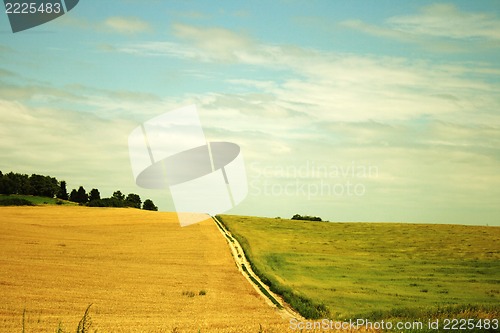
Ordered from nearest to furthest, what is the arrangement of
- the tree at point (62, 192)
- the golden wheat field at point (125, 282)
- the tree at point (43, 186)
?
the golden wheat field at point (125, 282) < the tree at point (43, 186) < the tree at point (62, 192)

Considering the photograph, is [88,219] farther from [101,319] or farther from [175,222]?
[101,319]

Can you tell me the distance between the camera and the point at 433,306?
1060 inches

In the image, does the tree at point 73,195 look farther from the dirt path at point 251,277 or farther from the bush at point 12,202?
the dirt path at point 251,277

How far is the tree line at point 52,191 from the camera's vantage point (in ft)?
358

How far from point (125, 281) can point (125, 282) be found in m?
0.35

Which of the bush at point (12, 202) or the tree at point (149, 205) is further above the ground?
the bush at point (12, 202)

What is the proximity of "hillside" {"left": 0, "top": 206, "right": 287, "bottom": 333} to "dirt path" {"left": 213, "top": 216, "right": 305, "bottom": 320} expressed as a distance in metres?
0.62

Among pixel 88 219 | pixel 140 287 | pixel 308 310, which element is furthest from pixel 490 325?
pixel 88 219

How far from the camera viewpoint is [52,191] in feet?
413

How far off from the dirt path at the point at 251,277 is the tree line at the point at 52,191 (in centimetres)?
5190

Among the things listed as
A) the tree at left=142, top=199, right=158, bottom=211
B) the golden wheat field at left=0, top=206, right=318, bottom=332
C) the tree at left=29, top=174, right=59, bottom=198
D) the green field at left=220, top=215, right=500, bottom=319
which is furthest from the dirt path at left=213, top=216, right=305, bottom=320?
the tree at left=29, top=174, right=59, bottom=198

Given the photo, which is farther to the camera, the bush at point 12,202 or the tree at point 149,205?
the tree at point 149,205

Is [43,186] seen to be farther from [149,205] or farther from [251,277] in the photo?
[251,277]

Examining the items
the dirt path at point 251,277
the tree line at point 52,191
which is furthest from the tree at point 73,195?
the dirt path at point 251,277
